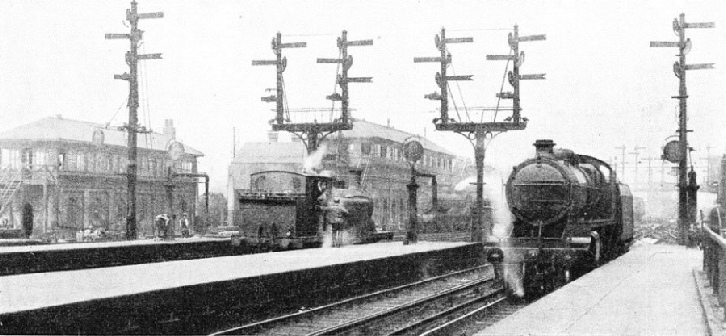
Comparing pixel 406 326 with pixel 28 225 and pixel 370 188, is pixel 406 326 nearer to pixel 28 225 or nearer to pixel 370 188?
pixel 28 225

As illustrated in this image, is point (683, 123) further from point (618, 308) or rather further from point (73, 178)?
point (73, 178)

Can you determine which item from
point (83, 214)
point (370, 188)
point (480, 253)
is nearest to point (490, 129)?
point (480, 253)

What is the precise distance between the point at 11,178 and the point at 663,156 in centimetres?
2792

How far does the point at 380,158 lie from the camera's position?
65.6m

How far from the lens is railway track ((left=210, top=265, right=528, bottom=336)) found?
11.8 metres

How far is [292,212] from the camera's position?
1962 centimetres

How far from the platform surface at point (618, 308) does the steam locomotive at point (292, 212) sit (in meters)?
7.64

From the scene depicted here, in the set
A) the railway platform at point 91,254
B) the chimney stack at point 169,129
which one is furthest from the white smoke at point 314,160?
the chimney stack at point 169,129

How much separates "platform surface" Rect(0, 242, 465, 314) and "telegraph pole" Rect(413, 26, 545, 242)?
35.0ft

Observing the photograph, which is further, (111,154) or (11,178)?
(111,154)

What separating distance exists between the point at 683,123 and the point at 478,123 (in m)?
6.41

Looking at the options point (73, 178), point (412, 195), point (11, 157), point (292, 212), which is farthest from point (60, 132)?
point (292, 212)

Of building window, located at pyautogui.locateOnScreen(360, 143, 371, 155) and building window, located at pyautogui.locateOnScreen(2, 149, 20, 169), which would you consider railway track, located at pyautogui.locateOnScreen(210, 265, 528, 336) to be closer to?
building window, located at pyautogui.locateOnScreen(2, 149, 20, 169)

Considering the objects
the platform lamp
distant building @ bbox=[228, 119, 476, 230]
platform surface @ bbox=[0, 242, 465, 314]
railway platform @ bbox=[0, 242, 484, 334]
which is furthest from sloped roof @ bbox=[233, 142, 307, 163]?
platform surface @ bbox=[0, 242, 465, 314]
